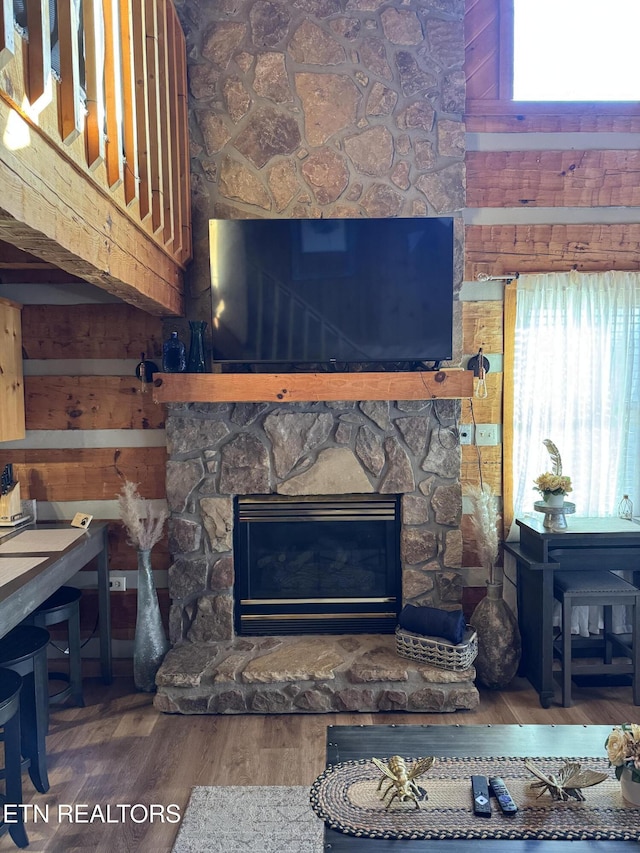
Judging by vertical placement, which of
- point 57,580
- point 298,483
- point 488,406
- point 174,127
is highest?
point 174,127

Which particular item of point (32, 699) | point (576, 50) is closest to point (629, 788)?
point (32, 699)

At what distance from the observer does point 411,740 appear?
204cm

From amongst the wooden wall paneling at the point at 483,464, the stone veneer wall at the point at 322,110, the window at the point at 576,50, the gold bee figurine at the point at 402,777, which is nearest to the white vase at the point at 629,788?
the gold bee figurine at the point at 402,777

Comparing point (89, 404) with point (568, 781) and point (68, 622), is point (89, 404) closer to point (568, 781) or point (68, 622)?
point (68, 622)

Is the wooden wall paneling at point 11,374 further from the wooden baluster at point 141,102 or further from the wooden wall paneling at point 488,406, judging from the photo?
the wooden wall paneling at point 488,406

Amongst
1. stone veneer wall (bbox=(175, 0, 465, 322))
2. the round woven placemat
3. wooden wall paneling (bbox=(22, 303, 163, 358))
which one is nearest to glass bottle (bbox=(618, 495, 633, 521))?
stone veneer wall (bbox=(175, 0, 465, 322))

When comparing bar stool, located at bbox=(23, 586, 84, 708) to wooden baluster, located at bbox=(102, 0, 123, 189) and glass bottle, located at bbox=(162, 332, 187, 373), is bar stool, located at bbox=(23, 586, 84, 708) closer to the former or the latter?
glass bottle, located at bbox=(162, 332, 187, 373)

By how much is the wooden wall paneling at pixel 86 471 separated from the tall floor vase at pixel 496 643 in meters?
1.85

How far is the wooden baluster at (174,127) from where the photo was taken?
3068 millimetres

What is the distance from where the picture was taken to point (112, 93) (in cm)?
210

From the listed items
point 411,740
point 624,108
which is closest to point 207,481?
point 411,740

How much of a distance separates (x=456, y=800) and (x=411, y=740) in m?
0.32

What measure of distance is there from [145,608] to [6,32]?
268 centimetres

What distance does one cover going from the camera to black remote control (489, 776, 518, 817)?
5.46 ft
